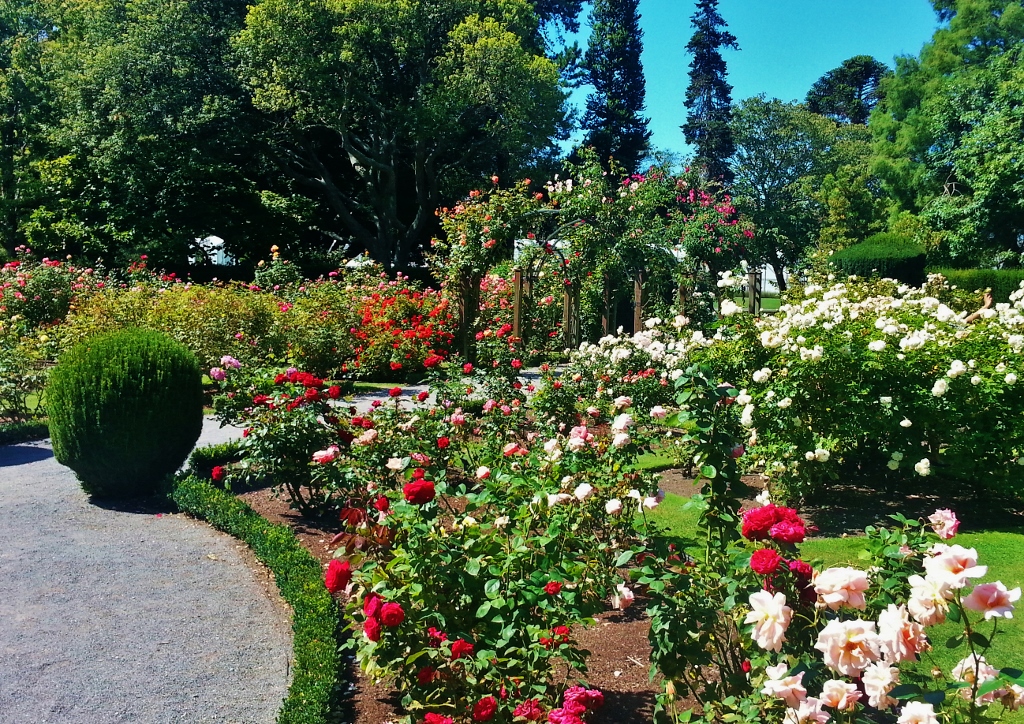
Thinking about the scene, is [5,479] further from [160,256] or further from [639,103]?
[639,103]

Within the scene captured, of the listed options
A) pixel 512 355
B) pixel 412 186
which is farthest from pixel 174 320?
pixel 412 186

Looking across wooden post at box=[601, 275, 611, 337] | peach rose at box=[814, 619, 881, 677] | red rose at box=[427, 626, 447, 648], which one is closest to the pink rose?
peach rose at box=[814, 619, 881, 677]

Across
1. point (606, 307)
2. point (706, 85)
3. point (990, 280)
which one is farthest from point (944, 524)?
point (706, 85)

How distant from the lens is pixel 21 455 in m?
7.13

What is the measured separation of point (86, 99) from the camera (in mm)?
19078

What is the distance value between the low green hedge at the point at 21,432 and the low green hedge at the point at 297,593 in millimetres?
2888

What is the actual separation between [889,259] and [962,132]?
22.6 feet

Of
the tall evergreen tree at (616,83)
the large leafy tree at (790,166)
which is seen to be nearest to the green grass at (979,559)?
the large leafy tree at (790,166)

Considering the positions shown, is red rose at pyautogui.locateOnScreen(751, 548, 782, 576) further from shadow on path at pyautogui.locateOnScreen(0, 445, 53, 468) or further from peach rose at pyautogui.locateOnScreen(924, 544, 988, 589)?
shadow on path at pyautogui.locateOnScreen(0, 445, 53, 468)

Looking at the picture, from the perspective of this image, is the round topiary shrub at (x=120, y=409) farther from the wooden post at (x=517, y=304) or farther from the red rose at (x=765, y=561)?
the wooden post at (x=517, y=304)

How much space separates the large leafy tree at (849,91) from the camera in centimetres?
5224

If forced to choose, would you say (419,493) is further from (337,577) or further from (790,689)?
(790,689)

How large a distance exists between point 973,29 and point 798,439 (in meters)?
29.3

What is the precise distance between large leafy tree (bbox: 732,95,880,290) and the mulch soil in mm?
26882
